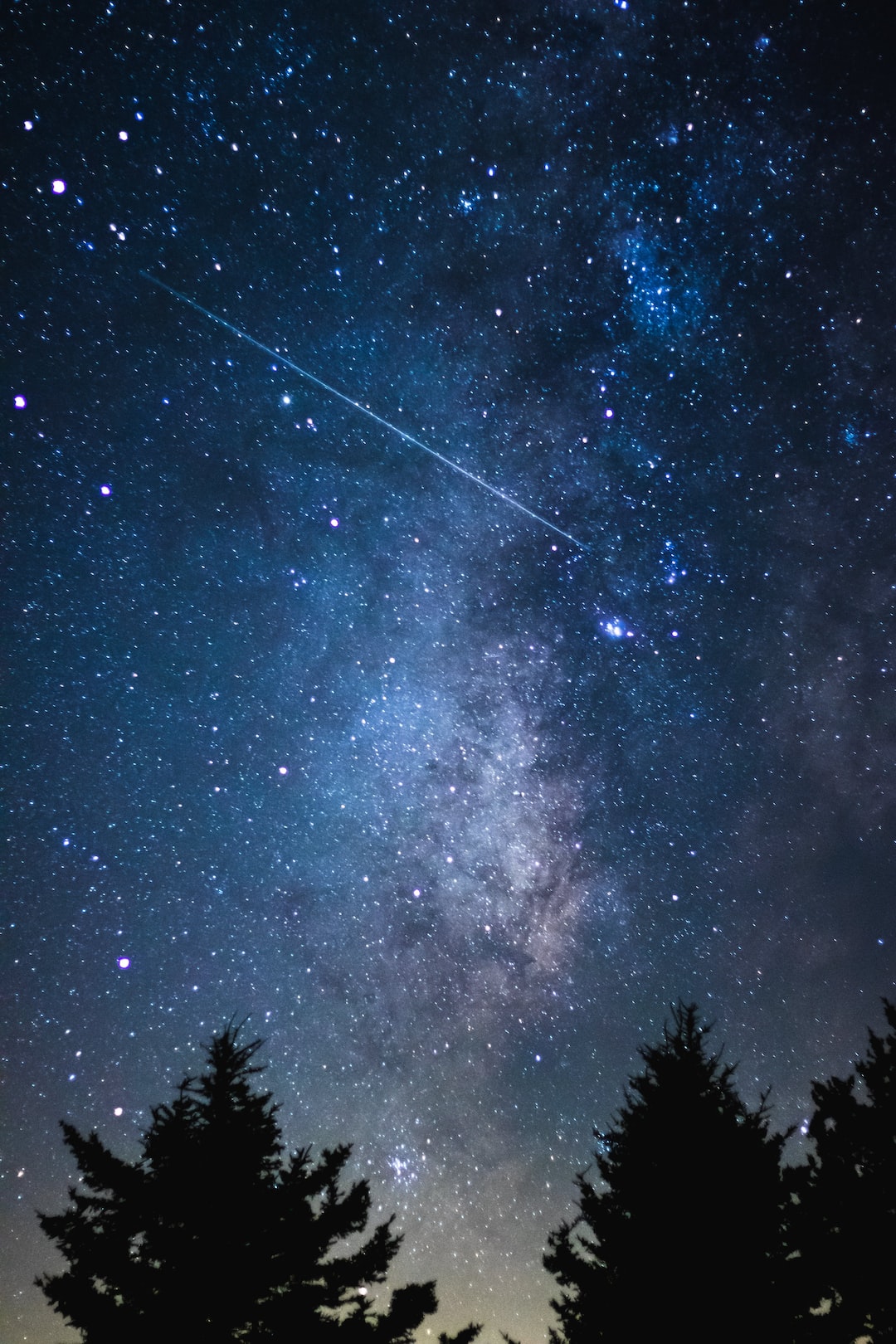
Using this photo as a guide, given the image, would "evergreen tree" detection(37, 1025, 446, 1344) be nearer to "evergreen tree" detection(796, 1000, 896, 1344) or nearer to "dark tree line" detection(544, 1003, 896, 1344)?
"dark tree line" detection(544, 1003, 896, 1344)

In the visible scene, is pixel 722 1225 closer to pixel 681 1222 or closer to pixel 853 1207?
pixel 681 1222

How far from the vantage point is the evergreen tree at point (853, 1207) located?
6.12 m

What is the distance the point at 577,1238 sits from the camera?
7.41m

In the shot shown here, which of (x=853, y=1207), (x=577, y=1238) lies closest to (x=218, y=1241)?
(x=577, y=1238)

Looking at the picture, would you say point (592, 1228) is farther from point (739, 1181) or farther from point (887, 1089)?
point (887, 1089)

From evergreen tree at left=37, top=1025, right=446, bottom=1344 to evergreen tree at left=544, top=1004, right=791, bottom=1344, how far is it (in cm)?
202

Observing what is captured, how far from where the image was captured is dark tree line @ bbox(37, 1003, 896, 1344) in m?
5.33

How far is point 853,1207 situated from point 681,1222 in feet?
8.58

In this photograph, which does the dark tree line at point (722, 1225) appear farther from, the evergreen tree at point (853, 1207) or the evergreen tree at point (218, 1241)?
the evergreen tree at point (218, 1241)

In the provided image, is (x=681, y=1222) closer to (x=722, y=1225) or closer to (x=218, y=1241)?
(x=722, y=1225)

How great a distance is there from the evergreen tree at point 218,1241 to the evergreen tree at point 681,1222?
2020 millimetres

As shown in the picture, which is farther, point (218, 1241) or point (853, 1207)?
point (853, 1207)

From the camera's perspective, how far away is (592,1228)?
23.1 ft

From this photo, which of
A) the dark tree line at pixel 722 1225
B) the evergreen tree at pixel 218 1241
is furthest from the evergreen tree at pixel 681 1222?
the evergreen tree at pixel 218 1241
